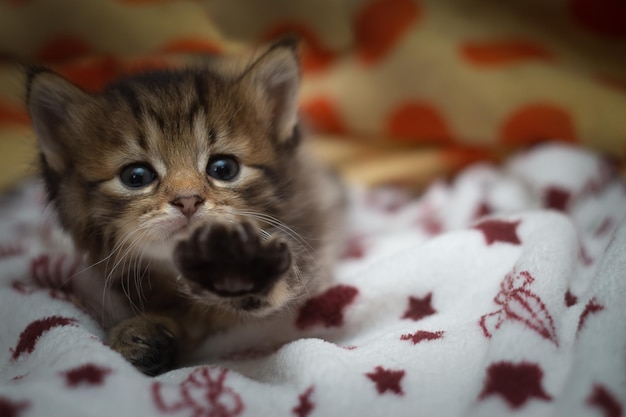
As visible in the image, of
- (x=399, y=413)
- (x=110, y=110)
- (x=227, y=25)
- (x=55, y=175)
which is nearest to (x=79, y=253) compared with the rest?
(x=55, y=175)

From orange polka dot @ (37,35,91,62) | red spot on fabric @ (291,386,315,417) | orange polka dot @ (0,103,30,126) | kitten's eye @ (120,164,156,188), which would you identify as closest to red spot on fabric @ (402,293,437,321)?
red spot on fabric @ (291,386,315,417)

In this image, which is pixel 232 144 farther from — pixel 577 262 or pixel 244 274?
pixel 577 262

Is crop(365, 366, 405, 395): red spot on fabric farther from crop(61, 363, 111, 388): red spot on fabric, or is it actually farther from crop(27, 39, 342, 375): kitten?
crop(61, 363, 111, 388): red spot on fabric

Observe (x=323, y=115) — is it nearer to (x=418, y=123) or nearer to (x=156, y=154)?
(x=418, y=123)

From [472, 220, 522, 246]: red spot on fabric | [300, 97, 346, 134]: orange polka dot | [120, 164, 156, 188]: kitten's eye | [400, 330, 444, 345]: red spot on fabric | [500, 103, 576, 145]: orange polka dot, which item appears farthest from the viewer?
[300, 97, 346, 134]: orange polka dot

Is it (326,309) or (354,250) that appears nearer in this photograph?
(326,309)

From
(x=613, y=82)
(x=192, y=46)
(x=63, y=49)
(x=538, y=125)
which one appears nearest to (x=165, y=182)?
(x=192, y=46)
